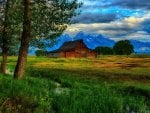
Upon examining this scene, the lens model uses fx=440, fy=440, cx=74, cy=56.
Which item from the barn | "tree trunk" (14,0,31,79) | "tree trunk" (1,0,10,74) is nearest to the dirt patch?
"tree trunk" (14,0,31,79)

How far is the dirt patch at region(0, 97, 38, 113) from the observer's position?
65.6 feet

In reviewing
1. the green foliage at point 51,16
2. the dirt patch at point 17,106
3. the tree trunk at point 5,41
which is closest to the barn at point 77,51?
the tree trunk at point 5,41

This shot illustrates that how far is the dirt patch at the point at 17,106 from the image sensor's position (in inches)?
787

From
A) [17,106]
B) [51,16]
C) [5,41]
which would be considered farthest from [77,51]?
[17,106]

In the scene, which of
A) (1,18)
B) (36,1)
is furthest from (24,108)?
(1,18)

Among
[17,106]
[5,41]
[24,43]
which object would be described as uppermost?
[5,41]

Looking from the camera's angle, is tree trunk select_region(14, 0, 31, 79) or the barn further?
the barn

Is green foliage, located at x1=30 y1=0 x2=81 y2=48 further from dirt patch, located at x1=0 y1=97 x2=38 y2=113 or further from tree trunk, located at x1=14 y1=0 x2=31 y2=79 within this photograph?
dirt patch, located at x1=0 y1=97 x2=38 y2=113

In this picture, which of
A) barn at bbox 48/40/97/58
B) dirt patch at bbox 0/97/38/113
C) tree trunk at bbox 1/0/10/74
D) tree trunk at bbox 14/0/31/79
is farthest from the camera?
barn at bbox 48/40/97/58

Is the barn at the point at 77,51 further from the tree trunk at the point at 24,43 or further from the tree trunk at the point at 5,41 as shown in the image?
the tree trunk at the point at 24,43

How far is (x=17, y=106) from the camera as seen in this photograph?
67.9 ft

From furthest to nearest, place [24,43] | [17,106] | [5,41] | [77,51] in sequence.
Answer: [77,51] < [5,41] < [24,43] < [17,106]

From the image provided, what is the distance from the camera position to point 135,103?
85.7ft

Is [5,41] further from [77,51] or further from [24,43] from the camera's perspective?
[77,51]
